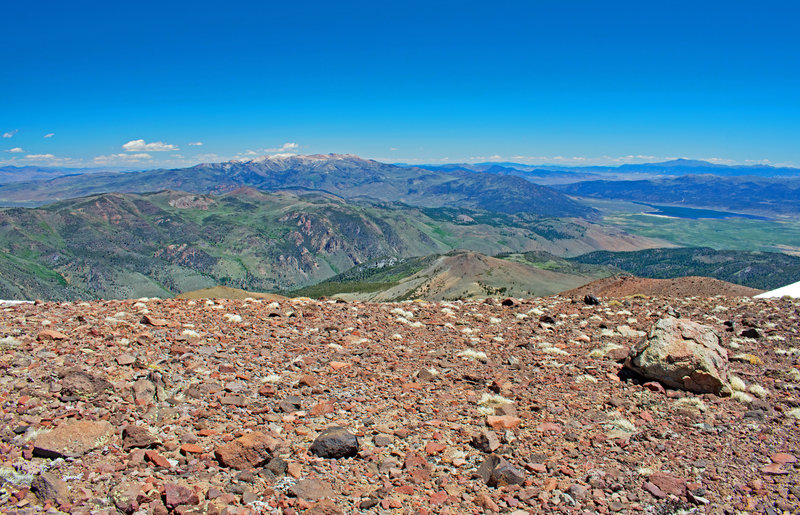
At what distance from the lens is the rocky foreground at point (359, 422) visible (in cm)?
641

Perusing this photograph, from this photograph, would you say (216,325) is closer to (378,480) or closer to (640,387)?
(378,480)

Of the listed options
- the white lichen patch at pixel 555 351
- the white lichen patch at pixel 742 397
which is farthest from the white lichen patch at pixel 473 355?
the white lichen patch at pixel 742 397

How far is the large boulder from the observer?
35.4 feet

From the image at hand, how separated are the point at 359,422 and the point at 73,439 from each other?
478cm

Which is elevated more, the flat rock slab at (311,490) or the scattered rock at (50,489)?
the scattered rock at (50,489)

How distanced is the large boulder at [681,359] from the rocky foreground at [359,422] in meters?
0.35

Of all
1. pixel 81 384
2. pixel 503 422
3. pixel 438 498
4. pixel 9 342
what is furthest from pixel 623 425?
pixel 9 342

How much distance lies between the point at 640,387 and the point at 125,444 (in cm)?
1137

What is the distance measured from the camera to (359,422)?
878 centimetres

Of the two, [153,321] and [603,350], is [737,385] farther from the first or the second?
[153,321]

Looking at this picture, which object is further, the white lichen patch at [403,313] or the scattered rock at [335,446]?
the white lichen patch at [403,313]

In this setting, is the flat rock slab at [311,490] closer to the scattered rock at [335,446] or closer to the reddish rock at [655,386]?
the scattered rock at [335,446]

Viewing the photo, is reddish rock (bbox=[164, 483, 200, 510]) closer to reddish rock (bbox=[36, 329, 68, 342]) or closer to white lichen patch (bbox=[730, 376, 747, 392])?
reddish rock (bbox=[36, 329, 68, 342])

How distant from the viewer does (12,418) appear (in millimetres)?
6992
